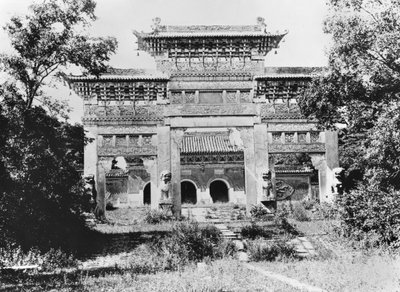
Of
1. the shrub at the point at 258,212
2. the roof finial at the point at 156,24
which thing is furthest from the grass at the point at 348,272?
the roof finial at the point at 156,24

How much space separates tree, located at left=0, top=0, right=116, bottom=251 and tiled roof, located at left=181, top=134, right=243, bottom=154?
49.9ft

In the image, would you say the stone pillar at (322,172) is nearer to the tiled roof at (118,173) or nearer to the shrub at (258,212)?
the shrub at (258,212)

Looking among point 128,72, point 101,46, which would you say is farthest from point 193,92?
point 101,46

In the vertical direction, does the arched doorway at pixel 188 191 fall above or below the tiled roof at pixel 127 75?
below

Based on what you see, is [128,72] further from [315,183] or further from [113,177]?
[315,183]

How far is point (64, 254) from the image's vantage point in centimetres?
912

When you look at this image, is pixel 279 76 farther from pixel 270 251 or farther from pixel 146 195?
pixel 146 195

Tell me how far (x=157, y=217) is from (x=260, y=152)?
13.2ft

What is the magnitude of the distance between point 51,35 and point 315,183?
1884 cm

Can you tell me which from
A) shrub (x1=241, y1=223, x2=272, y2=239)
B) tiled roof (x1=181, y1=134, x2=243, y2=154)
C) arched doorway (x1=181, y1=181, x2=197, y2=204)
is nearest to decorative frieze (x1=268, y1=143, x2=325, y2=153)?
shrub (x1=241, y1=223, x2=272, y2=239)

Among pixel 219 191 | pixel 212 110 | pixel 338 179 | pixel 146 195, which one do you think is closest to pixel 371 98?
pixel 338 179

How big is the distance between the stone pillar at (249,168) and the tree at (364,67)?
7.11 m

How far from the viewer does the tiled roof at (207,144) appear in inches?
997

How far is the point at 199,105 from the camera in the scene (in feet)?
52.2
